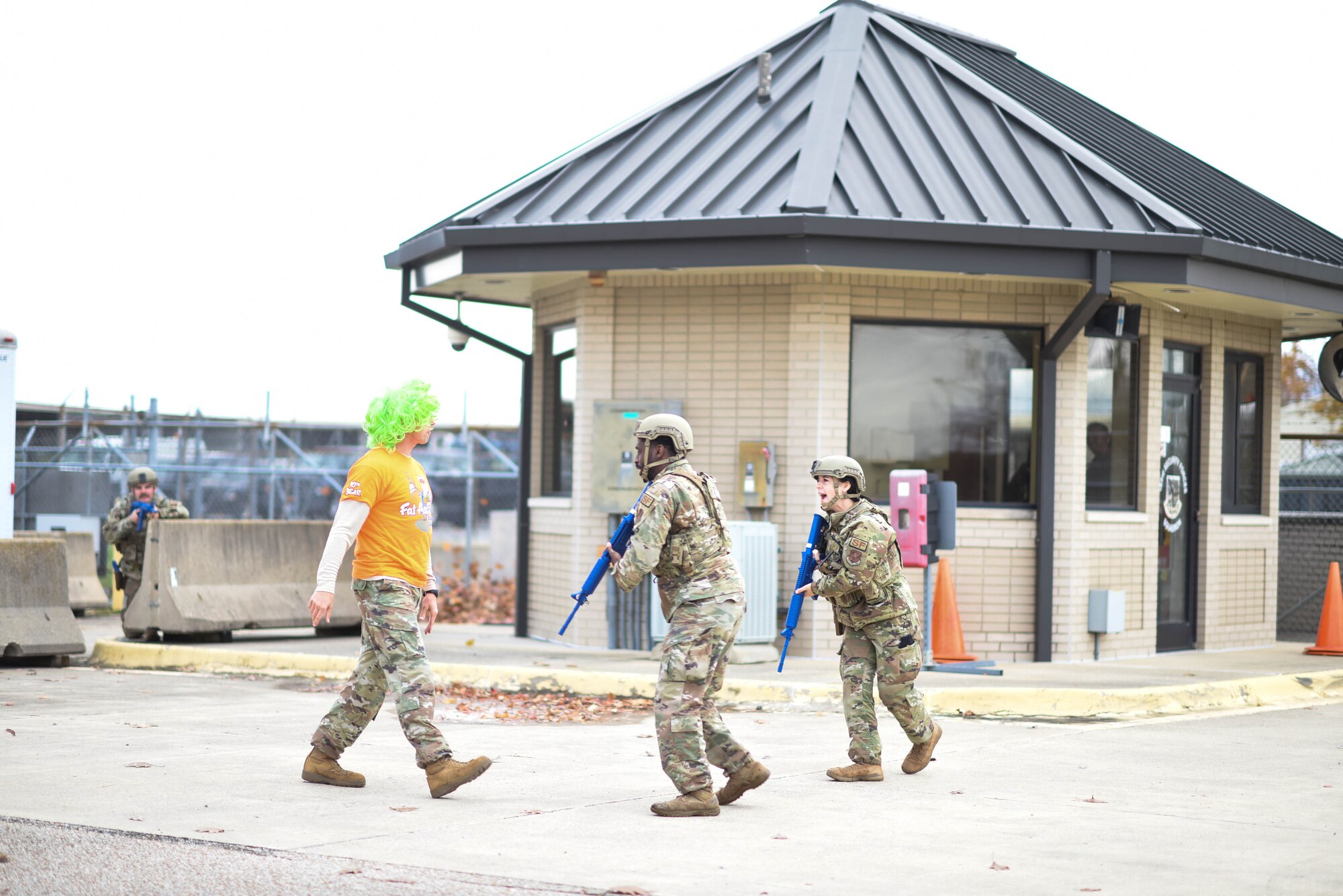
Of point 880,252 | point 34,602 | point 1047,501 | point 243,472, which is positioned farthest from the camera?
point 243,472

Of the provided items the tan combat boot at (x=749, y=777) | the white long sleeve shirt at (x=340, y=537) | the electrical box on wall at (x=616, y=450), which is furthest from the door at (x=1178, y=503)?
the white long sleeve shirt at (x=340, y=537)

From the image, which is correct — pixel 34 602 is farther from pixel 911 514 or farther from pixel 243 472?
pixel 911 514

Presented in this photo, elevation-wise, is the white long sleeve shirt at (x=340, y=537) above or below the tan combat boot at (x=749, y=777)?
above

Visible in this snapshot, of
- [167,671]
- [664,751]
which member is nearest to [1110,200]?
[664,751]

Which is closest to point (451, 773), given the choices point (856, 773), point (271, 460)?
point (856, 773)

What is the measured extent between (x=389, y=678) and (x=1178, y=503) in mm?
9860

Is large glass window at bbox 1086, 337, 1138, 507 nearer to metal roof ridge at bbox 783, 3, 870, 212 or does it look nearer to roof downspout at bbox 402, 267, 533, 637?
metal roof ridge at bbox 783, 3, 870, 212

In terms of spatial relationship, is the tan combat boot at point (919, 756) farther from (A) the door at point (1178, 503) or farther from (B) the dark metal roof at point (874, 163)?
(A) the door at point (1178, 503)

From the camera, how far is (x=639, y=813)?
6.87 m

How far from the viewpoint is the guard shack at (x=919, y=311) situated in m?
12.6

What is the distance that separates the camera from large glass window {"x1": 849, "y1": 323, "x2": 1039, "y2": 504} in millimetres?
13445

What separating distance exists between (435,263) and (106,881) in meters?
9.67

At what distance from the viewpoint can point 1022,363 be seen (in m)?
13.7

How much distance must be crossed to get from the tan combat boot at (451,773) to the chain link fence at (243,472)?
10.6m
